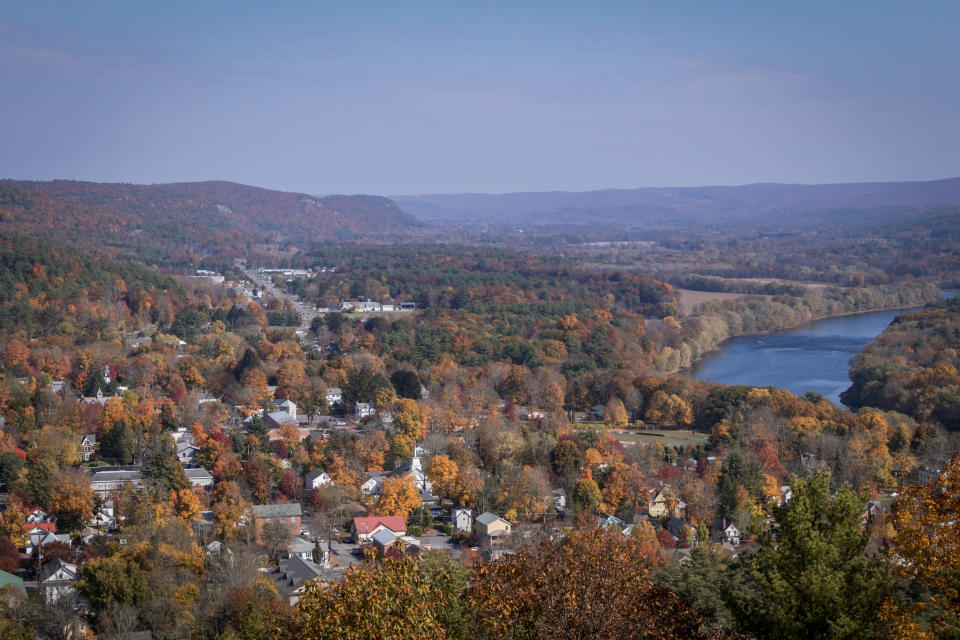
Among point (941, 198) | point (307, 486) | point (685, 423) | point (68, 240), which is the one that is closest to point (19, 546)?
point (307, 486)

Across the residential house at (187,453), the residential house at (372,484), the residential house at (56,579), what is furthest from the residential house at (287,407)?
the residential house at (56,579)

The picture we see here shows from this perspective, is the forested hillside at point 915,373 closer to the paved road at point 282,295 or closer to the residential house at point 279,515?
the residential house at point 279,515

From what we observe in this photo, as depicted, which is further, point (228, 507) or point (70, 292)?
point (70, 292)

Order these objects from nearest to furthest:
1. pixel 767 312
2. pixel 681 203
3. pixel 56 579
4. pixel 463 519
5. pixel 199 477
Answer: pixel 56 579
pixel 463 519
pixel 199 477
pixel 767 312
pixel 681 203

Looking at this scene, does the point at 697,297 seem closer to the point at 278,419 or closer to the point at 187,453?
the point at 278,419

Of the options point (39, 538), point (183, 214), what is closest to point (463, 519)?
point (39, 538)

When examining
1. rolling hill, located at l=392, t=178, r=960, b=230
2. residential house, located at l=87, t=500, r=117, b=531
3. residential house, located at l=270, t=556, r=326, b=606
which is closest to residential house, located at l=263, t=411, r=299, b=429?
residential house, located at l=87, t=500, r=117, b=531

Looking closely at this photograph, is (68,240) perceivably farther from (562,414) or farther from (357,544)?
(357,544)
